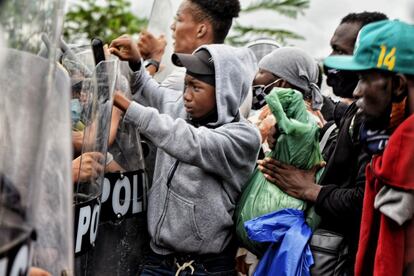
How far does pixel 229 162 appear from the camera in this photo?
3.61 metres

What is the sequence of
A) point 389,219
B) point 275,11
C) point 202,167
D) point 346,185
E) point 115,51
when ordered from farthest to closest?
point 275,11 < point 115,51 < point 202,167 < point 346,185 < point 389,219

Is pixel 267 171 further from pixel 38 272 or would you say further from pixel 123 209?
pixel 38 272

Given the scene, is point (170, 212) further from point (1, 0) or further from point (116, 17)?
point (116, 17)

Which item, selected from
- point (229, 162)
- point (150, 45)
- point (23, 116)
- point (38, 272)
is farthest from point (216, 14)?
point (23, 116)

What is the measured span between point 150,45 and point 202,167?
1016mm

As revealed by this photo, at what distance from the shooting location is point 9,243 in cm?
138

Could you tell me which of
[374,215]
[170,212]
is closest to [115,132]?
[170,212]

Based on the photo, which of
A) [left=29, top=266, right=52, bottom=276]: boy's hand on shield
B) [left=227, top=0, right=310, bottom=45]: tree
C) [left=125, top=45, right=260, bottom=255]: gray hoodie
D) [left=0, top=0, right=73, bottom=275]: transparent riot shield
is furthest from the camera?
[left=227, top=0, right=310, bottom=45]: tree

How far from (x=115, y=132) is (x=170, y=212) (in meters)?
0.44

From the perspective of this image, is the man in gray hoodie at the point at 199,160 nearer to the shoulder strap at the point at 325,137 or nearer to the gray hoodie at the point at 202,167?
the gray hoodie at the point at 202,167

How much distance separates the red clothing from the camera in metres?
2.73

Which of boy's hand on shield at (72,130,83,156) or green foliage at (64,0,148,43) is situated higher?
boy's hand on shield at (72,130,83,156)

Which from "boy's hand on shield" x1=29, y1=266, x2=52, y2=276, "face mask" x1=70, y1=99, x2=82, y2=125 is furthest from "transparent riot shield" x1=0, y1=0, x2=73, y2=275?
"face mask" x1=70, y1=99, x2=82, y2=125

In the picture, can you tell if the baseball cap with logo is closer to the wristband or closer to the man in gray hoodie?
the man in gray hoodie
